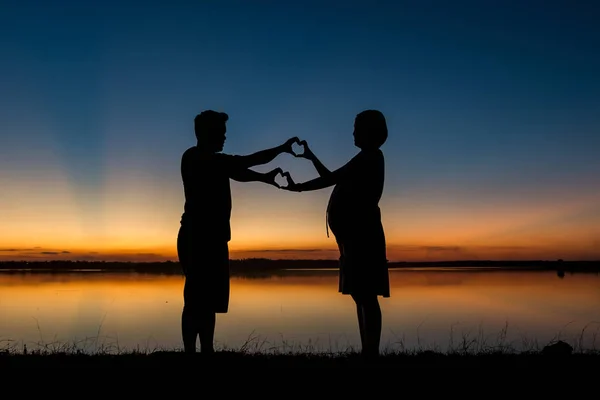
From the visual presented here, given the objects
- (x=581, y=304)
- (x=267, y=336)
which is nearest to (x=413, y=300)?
(x=581, y=304)

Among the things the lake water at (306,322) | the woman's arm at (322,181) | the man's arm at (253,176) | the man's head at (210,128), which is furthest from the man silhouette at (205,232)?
the lake water at (306,322)

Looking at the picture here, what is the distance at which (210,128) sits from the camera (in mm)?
7312

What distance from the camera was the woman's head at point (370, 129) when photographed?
7.49 m

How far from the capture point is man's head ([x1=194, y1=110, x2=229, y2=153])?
288 inches

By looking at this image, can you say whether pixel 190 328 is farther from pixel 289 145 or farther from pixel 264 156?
pixel 289 145

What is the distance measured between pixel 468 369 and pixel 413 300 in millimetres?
34149

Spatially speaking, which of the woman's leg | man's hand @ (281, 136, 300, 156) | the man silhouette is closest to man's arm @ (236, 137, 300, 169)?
man's hand @ (281, 136, 300, 156)

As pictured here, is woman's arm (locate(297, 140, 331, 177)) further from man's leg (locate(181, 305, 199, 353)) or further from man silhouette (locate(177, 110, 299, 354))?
man's leg (locate(181, 305, 199, 353))

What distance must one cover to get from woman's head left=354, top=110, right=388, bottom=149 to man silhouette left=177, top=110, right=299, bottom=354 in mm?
1665

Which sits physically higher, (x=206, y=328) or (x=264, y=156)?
(x=264, y=156)

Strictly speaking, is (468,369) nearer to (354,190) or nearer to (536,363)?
(536,363)

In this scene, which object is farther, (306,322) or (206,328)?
(306,322)

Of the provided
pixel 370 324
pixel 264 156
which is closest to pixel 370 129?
pixel 264 156

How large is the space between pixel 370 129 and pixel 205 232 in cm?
237
